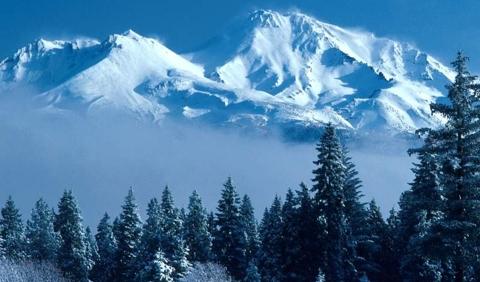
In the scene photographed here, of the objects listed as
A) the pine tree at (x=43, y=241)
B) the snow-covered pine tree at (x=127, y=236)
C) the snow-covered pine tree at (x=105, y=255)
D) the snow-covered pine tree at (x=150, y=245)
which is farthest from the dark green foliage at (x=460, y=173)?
the pine tree at (x=43, y=241)

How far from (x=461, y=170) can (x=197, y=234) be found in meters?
47.3

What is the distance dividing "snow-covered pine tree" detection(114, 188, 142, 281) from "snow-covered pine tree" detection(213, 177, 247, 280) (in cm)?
948

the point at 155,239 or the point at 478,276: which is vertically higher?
the point at 155,239

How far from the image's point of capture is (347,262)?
61219mm

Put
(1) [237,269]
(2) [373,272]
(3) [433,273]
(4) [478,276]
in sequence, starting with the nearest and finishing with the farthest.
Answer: (4) [478,276] < (3) [433,273] < (2) [373,272] < (1) [237,269]

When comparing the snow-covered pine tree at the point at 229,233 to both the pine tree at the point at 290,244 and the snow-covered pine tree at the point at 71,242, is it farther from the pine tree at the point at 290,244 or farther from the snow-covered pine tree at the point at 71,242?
the pine tree at the point at 290,244

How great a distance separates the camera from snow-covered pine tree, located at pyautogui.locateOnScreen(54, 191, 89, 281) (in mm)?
77812

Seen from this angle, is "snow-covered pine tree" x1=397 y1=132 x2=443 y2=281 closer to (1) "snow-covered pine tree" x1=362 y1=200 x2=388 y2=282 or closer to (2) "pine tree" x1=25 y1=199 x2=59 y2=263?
(1) "snow-covered pine tree" x1=362 y1=200 x2=388 y2=282

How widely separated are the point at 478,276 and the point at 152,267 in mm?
22996

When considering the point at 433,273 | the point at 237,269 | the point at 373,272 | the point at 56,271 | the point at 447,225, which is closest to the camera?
the point at 447,225

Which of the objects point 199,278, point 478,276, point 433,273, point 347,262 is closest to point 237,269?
point 199,278

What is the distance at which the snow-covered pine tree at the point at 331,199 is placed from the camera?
2292 inches

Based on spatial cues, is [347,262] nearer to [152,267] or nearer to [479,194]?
[152,267]

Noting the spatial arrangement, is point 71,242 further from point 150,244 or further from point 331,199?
point 331,199
